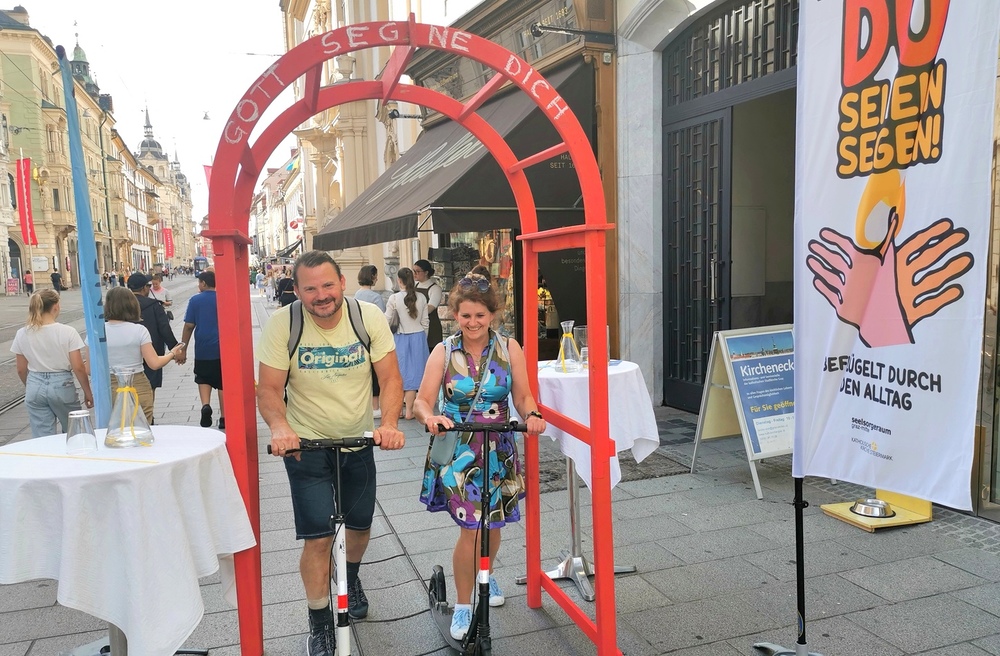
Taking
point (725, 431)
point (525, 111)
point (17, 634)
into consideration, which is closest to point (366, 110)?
point (525, 111)

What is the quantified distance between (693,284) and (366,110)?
16.6 meters

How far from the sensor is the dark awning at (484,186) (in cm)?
657

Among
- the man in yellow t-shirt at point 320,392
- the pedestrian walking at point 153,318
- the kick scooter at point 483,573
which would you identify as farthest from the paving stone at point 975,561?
the pedestrian walking at point 153,318

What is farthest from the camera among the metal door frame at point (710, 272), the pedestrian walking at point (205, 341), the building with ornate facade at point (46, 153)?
the building with ornate facade at point (46, 153)

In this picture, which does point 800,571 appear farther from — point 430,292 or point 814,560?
point 430,292

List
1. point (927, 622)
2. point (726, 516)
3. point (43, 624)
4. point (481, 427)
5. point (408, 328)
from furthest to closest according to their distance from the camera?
1. point (408, 328)
2. point (726, 516)
3. point (43, 624)
4. point (927, 622)
5. point (481, 427)

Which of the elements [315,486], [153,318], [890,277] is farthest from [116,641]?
[153,318]

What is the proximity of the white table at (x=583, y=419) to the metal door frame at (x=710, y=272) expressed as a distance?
10.7 ft

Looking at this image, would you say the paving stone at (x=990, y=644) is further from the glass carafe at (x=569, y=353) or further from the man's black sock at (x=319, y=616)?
the man's black sock at (x=319, y=616)

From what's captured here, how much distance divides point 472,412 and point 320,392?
2.24 feet

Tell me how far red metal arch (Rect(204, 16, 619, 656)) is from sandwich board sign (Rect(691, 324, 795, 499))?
8.18 ft

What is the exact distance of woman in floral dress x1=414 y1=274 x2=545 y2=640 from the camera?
3131 millimetres

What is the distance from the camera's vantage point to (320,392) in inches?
120

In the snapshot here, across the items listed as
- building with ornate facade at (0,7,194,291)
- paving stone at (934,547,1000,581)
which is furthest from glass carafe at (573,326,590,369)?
building with ornate facade at (0,7,194,291)
